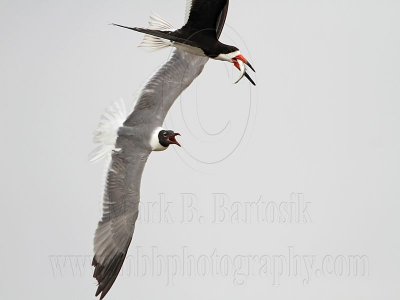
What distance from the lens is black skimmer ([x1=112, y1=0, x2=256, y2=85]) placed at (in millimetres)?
11180

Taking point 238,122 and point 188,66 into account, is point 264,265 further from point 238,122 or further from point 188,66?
point 188,66

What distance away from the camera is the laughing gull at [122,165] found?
11.9m

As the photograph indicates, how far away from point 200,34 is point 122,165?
4.96 ft

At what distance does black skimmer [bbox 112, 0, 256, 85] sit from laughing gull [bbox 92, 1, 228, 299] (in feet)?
0.91

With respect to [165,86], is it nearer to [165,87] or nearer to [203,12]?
[165,87]

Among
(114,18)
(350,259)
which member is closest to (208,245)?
(350,259)

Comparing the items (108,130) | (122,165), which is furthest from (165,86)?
(122,165)

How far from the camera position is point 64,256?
2539cm

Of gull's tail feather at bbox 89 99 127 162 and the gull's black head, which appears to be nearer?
the gull's black head

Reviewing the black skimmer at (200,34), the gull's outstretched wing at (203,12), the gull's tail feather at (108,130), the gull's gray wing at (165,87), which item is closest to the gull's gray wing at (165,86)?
the gull's gray wing at (165,87)

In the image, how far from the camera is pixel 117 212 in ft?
38.8

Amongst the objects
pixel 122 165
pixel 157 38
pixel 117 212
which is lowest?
pixel 117 212

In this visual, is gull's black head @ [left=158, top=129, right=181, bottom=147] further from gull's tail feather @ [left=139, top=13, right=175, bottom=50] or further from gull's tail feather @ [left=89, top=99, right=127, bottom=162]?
gull's tail feather @ [left=139, top=13, right=175, bottom=50]

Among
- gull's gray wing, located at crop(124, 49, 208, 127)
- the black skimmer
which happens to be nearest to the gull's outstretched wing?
the black skimmer
